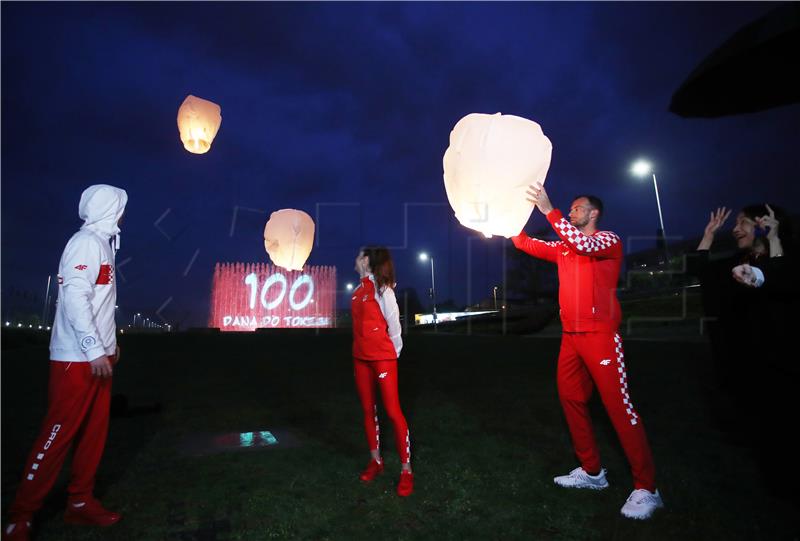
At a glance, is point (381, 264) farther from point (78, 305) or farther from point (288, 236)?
point (288, 236)

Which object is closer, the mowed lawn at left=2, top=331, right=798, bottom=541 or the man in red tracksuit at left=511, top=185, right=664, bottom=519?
the mowed lawn at left=2, top=331, right=798, bottom=541

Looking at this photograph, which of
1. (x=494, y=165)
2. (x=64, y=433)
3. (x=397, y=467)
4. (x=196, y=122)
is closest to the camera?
(x=494, y=165)

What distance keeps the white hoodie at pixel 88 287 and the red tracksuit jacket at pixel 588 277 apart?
9.60 feet

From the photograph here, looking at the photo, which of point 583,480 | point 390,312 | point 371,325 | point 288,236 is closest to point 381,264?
point 390,312

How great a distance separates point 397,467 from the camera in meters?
4.61

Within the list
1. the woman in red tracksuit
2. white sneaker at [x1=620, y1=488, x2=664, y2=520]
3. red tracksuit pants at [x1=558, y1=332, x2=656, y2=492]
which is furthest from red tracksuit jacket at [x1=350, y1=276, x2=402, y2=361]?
white sneaker at [x1=620, y1=488, x2=664, y2=520]

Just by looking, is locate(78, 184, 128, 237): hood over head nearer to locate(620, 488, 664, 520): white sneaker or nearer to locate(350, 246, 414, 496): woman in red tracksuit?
locate(350, 246, 414, 496): woman in red tracksuit

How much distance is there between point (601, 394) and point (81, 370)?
3.57 metres

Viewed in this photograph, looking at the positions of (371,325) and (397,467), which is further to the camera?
(397,467)

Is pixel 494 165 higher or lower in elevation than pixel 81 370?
higher

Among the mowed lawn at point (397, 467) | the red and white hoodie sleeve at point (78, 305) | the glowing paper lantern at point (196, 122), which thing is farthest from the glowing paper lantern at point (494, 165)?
the glowing paper lantern at point (196, 122)

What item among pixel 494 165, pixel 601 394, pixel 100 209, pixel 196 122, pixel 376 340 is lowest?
pixel 601 394

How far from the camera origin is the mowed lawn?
3420 millimetres

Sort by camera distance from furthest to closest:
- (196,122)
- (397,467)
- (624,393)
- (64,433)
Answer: (196,122)
(397,467)
(624,393)
(64,433)
